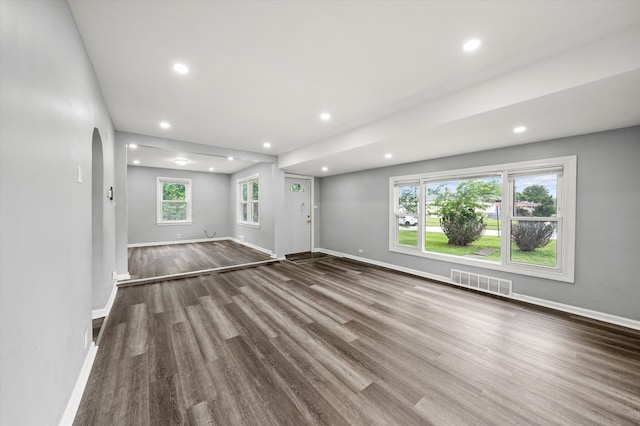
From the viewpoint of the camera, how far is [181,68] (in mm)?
2289

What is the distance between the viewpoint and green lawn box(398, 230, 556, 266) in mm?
3381

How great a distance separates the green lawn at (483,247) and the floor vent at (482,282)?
0.36 m

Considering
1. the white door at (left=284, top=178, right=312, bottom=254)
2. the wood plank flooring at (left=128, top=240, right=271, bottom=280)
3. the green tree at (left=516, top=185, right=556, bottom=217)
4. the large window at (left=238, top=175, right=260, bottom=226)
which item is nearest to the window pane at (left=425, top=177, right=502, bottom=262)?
the green tree at (left=516, top=185, right=556, bottom=217)

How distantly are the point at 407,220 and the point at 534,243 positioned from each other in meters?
2.10

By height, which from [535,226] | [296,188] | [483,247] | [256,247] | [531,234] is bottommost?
[256,247]

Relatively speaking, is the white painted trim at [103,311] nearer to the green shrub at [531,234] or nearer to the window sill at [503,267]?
the window sill at [503,267]

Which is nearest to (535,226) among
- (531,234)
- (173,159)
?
(531,234)

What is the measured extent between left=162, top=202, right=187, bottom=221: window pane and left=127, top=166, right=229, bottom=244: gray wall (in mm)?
281

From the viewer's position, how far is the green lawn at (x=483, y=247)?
3381mm

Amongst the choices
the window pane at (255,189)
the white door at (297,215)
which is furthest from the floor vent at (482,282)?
the window pane at (255,189)

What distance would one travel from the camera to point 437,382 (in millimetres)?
1862

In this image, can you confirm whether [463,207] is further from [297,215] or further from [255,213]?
[255,213]

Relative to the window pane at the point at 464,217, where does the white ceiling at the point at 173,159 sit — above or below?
above

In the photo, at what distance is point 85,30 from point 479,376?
4.14 metres
